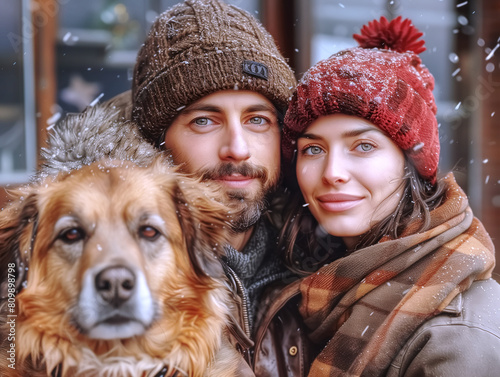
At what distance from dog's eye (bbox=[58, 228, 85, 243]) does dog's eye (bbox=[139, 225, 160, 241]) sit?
98 millimetres

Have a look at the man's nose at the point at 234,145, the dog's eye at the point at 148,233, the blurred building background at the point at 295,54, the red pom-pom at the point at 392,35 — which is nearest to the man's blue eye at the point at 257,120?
the man's nose at the point at 234,145

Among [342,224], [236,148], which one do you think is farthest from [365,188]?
[236,148]

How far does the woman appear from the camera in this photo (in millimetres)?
1162

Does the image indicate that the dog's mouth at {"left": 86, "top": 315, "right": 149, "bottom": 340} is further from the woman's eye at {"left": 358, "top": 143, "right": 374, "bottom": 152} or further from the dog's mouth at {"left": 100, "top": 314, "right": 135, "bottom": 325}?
the woman's eye at {"left": 358, "top": 143, "right": 374, "bottom": 152}

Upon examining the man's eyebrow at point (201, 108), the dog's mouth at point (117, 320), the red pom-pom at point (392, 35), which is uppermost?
the red pom-pom at point (392, 35)

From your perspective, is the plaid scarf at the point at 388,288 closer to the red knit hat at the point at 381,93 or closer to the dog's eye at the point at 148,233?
the red knit hat at the point at 381,93

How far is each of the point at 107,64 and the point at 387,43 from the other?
202 cm

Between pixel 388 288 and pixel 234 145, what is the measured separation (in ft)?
1.65

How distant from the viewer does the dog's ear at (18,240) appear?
0.89m

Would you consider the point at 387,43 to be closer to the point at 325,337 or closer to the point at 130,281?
the point at 325,337

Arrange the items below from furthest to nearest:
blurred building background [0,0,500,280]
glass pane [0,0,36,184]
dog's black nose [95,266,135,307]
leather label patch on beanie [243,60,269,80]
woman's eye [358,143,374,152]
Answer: blurred building background [0,0,500,280], glass pane [0,0,36,184], leather label patch on beanie [243,60,269,80], woman's eye [358,143,374,152], dog's black nose [95,266,135,307]

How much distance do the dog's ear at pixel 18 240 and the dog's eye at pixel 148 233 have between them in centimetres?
19

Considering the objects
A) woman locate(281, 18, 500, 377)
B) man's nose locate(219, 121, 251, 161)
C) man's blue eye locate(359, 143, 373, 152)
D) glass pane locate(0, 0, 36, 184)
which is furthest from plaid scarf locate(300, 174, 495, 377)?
glass pane locate(0, 0, 36, 184)

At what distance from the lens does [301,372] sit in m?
1.31
